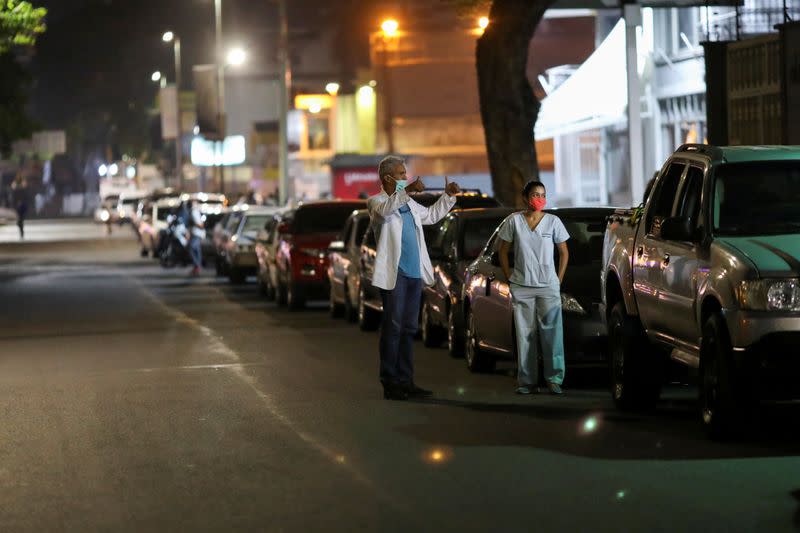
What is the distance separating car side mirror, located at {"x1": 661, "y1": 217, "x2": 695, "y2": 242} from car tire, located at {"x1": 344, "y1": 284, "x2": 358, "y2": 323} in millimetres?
12067

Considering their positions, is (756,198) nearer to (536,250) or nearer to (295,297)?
(536,250)

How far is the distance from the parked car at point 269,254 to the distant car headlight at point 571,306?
43.1ft

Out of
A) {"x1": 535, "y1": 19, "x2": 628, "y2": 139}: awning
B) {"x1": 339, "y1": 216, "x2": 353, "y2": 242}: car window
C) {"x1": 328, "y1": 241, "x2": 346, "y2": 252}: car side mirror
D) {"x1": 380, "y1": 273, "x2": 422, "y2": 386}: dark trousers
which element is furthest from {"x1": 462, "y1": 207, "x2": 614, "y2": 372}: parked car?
{"x1": 535, "y1": 19, "x2": 628, "y2": 139}: awning

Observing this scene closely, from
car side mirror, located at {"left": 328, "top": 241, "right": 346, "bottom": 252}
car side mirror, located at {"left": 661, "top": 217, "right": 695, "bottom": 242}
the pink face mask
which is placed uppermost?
the pink face mask

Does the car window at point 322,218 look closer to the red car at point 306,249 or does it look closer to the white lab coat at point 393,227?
the red car at point 306,249

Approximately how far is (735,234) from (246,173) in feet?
317

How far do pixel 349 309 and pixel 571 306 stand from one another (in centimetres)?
878

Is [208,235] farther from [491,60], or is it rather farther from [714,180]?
[714,180]

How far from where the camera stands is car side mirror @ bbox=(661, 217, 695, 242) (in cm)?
1122

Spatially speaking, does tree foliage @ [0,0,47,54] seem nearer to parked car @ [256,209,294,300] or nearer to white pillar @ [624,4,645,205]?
parked car @ [256,209,294,300]

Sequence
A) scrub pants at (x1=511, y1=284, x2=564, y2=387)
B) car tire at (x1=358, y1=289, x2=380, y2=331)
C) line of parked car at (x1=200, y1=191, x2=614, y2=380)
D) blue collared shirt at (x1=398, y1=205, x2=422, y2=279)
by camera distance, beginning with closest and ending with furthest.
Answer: blue collared shirt at (x1=398, y1=205, x2=422, y2=279)
scrub pants at (x1=511, y1=284, x2=564, y2=387)
line of parked car at (x1=200, y1=191, x2=614, y2=380)
car tire at (x1=358, y1=289, x2=380, y2=331)

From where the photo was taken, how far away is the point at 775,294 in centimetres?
1043

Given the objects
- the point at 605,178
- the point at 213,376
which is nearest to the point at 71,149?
the point at 605,178

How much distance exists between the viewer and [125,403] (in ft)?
46.6
